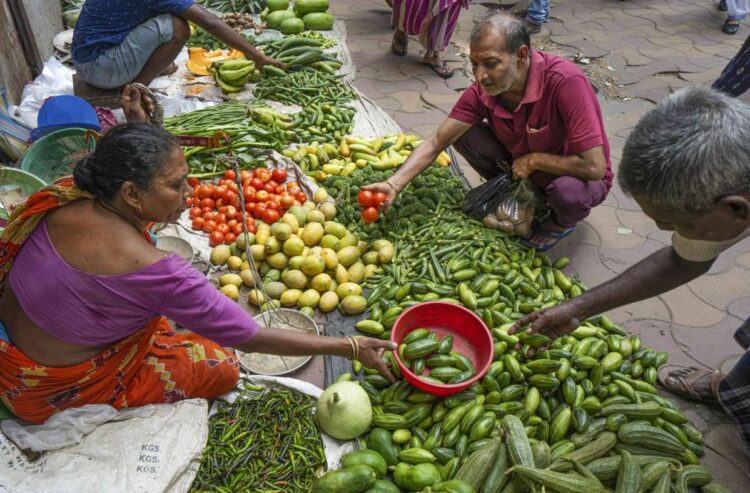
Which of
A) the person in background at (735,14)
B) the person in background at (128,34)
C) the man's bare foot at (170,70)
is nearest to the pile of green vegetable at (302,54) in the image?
the person in background at (128,34)

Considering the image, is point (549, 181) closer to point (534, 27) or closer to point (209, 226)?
point (209, 226)

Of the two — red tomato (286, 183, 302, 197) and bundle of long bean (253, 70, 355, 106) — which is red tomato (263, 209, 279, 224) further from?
bundle of long bean (253, 70, 355, 106)

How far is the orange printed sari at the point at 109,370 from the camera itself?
7.13 feet

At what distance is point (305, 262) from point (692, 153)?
2.52 meters

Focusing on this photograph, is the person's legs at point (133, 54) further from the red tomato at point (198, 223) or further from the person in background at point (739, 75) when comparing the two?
the person in background at point (739, 75)

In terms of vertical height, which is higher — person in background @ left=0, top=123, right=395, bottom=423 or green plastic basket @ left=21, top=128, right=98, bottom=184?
person in background @ left=0, top=123, right=395, bottom=423

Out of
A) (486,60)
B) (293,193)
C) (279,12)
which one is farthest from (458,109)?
(279,12)

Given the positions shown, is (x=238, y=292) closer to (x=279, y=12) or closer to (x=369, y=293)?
(x=369, y=293)

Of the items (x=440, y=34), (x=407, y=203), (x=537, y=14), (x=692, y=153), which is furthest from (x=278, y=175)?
(x=537, y=14)

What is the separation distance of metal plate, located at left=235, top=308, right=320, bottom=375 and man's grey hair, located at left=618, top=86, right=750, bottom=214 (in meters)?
2.20

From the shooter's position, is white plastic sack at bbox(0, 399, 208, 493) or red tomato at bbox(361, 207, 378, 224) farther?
red tomato at bbox(361, 207, 378, 224)

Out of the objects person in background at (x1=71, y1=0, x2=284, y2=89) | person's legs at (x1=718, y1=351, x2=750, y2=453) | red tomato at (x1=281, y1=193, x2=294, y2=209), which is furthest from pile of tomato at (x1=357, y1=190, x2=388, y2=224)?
person in background at (x1=71, y1=0, x2=284, y2=89)

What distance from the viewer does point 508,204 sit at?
3.91m

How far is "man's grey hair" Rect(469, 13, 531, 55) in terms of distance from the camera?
3.35 metres
